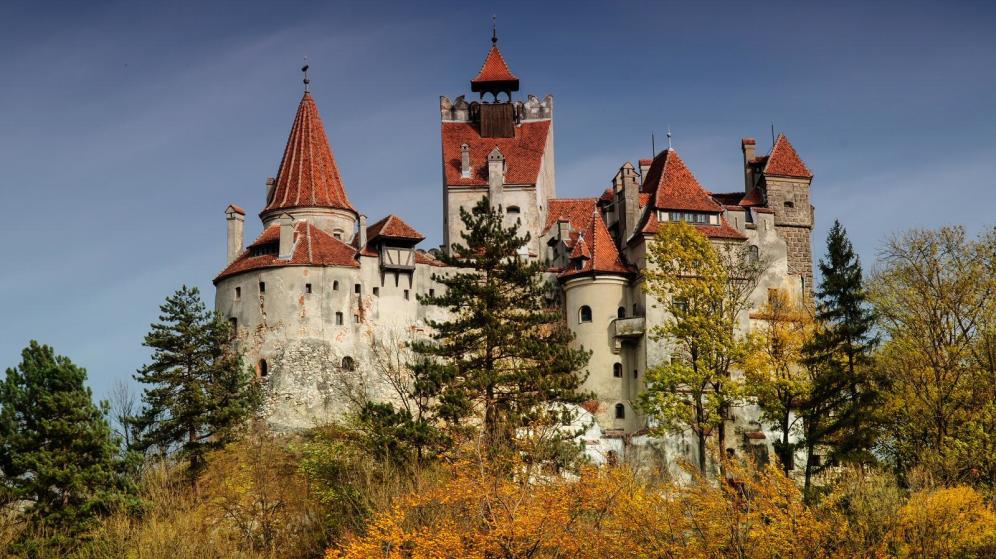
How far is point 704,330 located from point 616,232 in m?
15.2

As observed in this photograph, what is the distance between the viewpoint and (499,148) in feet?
232

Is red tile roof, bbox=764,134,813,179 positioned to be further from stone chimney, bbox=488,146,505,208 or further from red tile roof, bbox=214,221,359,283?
red tile roof, bbox=214,221,359,283

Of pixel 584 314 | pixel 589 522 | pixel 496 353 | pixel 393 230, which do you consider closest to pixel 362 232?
pixel 393 230

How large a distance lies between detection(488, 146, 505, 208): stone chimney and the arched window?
404 inches

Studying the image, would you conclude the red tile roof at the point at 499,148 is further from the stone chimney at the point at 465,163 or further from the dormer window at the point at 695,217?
the dormer window at the point at 695,217

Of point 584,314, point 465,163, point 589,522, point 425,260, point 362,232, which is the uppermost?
point 465,163

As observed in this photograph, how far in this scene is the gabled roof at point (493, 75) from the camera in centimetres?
7475

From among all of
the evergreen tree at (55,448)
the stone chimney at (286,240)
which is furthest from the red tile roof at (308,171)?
the evergreen tree at (55,448)

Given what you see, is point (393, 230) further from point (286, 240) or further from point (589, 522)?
point (589, 522)

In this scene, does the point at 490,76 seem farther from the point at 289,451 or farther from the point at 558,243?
the point at 289,451

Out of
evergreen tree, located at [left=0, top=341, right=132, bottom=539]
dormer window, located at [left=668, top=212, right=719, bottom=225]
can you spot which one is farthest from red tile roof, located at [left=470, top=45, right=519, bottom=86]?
evergreen tree, located at [left=0, top=341, right=132, bottom=539]

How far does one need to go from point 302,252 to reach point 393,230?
472 centimetres

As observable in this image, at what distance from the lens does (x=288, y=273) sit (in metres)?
59.9

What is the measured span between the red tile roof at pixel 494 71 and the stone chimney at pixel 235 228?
18.1 meters
